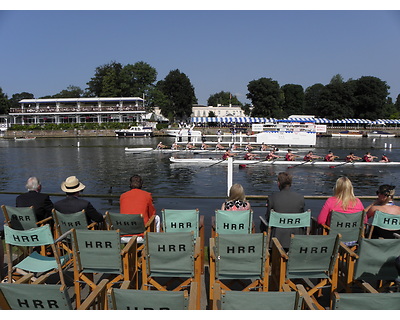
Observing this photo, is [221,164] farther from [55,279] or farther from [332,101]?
[332,101]

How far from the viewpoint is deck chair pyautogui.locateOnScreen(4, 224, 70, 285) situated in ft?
14.3

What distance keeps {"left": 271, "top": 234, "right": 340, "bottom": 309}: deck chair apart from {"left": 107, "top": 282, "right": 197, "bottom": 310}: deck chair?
1812 millimetres

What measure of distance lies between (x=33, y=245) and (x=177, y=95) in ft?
310

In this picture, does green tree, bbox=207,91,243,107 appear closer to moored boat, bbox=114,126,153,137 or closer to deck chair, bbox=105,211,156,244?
moored boat, bbox=114,126,153,137

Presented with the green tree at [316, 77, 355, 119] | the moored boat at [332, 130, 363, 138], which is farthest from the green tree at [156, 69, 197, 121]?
the moored boat at [332, 130, 363, 138]

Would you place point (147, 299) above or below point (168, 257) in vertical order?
above

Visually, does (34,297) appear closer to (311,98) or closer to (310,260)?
(310,260)

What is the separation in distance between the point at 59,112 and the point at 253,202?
275ft

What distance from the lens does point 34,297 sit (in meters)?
2.79

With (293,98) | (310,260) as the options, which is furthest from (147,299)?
(293,98)

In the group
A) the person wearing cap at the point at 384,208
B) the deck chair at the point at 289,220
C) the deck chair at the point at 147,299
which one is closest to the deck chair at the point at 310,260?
the deck chair at the point at 289,220

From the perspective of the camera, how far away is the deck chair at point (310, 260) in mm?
4016

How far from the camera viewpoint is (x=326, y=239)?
4016mm

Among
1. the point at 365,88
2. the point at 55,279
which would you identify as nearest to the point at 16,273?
the point at 55,279
